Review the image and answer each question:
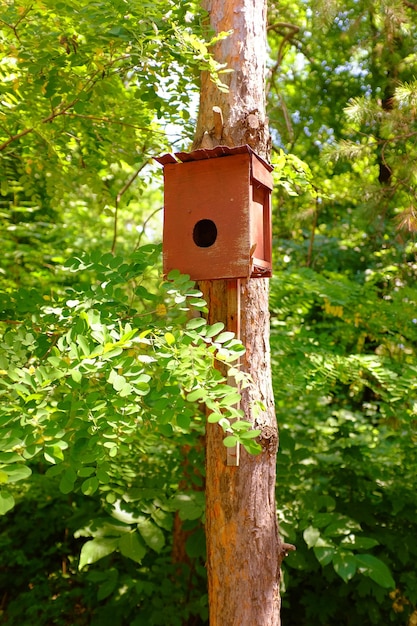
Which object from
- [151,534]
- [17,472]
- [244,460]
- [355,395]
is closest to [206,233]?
[244,460]

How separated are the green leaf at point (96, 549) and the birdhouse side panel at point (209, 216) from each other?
1.53 metres

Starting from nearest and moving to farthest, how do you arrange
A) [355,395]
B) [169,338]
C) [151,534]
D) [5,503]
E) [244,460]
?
[5,503], [169,338], [244,460], [151,534], [355,395]

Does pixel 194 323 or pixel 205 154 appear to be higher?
pixel 205 154

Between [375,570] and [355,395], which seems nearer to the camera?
[375,570]

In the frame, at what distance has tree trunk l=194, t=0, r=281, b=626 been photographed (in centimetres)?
227

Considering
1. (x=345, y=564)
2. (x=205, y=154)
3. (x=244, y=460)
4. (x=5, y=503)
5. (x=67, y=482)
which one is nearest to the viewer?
(x=5, y=503)

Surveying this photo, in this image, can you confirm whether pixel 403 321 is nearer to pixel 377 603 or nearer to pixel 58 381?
pixel 377 603

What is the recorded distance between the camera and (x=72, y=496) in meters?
4.65

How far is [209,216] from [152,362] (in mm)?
594

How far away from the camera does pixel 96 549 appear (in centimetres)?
294

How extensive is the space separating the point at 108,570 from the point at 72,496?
1.31 m

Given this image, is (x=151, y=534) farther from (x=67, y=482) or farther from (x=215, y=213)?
(x=215, y=213)

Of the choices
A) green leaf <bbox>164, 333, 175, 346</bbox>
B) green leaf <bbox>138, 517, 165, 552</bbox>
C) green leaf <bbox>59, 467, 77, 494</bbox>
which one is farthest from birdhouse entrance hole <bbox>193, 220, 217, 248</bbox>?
green leaf <bbox>138, 517, 165, 552</bbox>

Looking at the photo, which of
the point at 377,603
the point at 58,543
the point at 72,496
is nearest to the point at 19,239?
the point at 72,496
